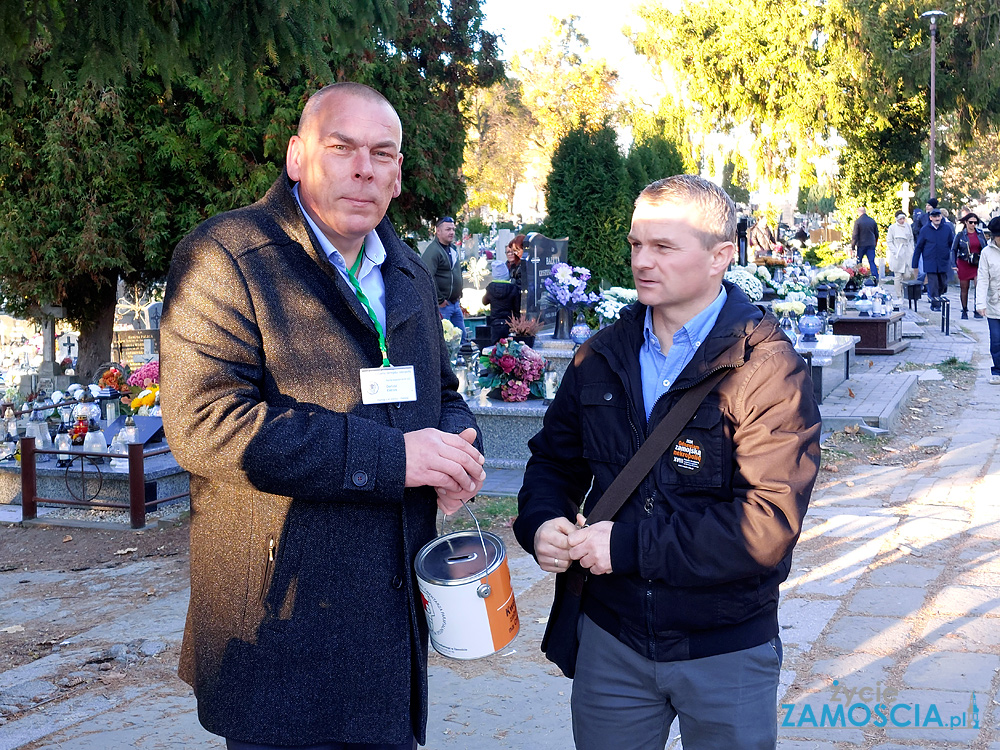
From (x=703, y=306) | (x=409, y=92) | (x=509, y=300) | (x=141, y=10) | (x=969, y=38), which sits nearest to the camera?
(x=703, y=306)

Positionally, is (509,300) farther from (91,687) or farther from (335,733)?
(335,733)

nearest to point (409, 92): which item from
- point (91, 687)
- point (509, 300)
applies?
point (509, 300)

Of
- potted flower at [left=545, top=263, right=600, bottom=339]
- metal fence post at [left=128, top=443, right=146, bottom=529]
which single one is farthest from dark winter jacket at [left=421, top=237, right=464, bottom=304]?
metal fence post at [left=128, top=443, right=146, bottom=529]

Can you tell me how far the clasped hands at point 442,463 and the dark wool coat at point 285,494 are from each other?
35 millimetres

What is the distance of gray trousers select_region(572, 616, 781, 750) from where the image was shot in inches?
88.7

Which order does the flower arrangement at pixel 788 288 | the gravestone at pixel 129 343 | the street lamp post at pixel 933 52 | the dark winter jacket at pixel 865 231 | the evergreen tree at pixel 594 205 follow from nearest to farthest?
the flower arrangement at pixel 788 288 → the gravestone at pixel 129 343 → the evergreen tree at pixel 594 205 → the dark winter jacket at pixel 865 231 → the street lamp post at pixel 933 52

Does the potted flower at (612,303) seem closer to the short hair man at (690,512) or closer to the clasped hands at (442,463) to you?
the short hair man at (690,512)

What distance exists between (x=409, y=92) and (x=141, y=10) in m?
8.26

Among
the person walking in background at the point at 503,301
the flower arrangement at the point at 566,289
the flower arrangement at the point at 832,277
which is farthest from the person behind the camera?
the flower arrangement at the point at 832,277

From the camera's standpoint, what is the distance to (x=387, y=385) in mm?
2318

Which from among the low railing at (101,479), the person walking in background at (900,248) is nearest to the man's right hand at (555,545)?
the low railing at (101,479)

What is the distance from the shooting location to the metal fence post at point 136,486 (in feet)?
23.7

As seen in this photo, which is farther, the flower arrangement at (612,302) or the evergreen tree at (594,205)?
the evergreen tree at (594,205)

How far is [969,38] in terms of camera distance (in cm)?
3325
